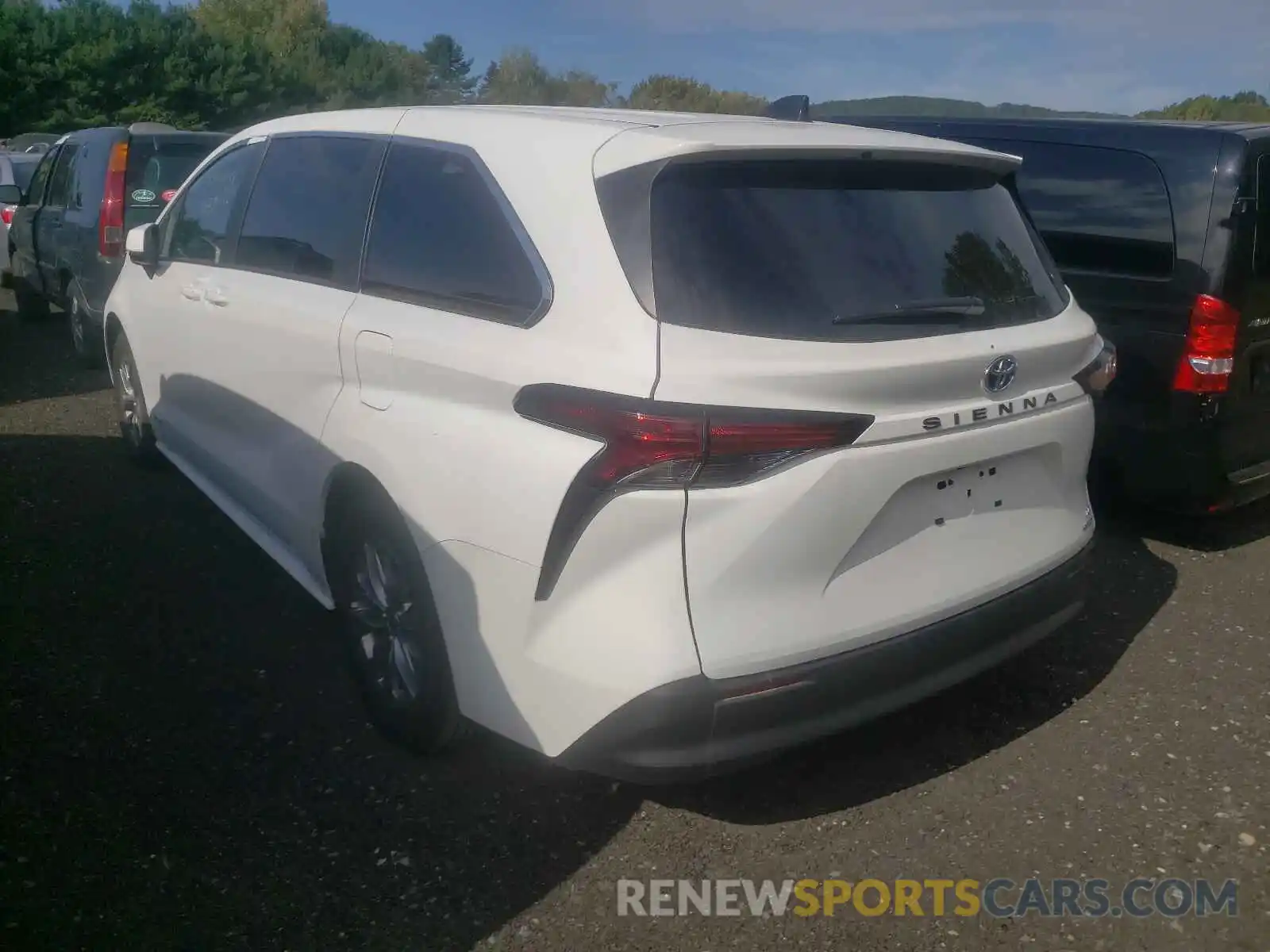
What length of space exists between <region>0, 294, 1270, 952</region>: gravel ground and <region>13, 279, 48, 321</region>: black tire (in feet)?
26.4

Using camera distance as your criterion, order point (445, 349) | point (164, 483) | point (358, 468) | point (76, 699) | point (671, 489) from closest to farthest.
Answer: point (671, 489) → point (445, 349) → point (358, 468) → point (76, 699) → point (164, 483)

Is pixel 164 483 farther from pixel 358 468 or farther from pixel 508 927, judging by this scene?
pixel 508 927

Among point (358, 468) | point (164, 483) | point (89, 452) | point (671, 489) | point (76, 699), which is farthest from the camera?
point (89, 452)

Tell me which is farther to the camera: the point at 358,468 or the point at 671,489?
the point at 358,468

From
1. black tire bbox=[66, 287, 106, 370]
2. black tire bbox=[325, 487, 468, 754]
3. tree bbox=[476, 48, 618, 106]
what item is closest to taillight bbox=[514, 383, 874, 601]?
black tire bbox=[325, 487, 468, 754]

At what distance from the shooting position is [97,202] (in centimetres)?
852

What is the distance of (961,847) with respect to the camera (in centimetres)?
304

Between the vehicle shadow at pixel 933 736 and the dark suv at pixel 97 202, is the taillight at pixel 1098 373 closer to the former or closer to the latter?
the vehicle shadow at pixel 933 736

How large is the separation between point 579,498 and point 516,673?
49 centimetres

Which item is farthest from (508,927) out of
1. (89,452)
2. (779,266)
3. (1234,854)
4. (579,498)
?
(89,452)

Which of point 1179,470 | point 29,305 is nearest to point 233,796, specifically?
point 1179,470

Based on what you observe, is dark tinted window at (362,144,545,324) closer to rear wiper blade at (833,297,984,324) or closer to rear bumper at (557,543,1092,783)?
rear wiper blade at (833,297,984,324)

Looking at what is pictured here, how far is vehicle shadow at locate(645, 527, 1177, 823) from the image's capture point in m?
3.24

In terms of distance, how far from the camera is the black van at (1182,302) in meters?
4.66
